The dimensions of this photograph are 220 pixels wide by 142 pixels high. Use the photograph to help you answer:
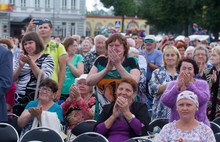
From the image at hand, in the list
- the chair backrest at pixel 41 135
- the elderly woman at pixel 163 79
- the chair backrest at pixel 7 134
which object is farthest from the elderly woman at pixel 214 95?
the chair backrest at pixel 7 134

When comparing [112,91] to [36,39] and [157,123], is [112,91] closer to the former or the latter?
[157,123]

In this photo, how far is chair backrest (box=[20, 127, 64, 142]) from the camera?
293 inches

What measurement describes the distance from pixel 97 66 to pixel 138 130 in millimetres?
1158

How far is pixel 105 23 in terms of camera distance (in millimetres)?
71938

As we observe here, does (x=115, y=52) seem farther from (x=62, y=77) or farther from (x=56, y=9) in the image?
(x=56, y=9)

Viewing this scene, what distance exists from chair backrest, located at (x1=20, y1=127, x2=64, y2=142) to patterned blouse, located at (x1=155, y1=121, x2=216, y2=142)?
1363mm

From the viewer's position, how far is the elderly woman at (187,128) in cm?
677

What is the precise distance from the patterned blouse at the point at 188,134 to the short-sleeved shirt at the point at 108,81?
128 cm

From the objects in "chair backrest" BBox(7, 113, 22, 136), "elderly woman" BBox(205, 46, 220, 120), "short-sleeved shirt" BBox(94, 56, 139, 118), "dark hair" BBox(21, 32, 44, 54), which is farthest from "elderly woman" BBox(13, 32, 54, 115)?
"elderly woman" BBox(205, 46, 220, 120)

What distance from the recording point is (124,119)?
7.57 m

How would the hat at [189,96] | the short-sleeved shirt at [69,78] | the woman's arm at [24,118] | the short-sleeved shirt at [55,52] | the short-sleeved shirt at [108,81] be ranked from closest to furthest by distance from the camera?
the hat at [189,96], the short-sleeved shirt at [108,81], the woman's arm at [24,118], the short-sleeved shirt at [55,52], the short-sleeved shirt at [69,78]

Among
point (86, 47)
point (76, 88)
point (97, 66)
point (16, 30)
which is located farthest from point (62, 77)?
point (16, 30)

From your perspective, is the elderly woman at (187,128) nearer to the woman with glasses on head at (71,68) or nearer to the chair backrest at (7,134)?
the chair backrest at (7,134)

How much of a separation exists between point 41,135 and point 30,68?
5.06 ft
